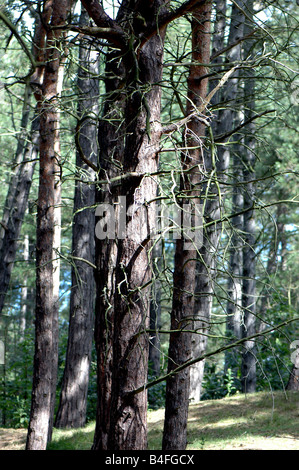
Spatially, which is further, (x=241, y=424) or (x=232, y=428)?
(x=241, y=424)

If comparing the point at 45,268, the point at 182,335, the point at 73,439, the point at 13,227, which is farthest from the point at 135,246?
the point at 13,227

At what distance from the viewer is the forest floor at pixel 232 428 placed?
695 cm

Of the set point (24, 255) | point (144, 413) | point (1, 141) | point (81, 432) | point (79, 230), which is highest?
point (1, 141)

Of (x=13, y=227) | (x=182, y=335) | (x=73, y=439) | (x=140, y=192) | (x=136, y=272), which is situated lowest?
(x=73, y=439)

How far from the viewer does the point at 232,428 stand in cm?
785

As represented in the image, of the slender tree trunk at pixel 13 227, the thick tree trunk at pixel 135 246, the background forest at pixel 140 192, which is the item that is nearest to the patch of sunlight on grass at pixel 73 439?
the background forest at pixel 140 192

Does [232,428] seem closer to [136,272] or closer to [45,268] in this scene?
[45,268]

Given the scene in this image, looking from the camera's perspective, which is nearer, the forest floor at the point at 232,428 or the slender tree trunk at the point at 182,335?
the slender tree trunk at the point at 182,335

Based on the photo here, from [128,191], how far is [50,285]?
3.16 m

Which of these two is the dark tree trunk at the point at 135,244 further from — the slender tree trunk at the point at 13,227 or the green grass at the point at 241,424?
the slender tree trunk at the point at 13,227

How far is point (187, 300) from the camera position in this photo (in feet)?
18.5
